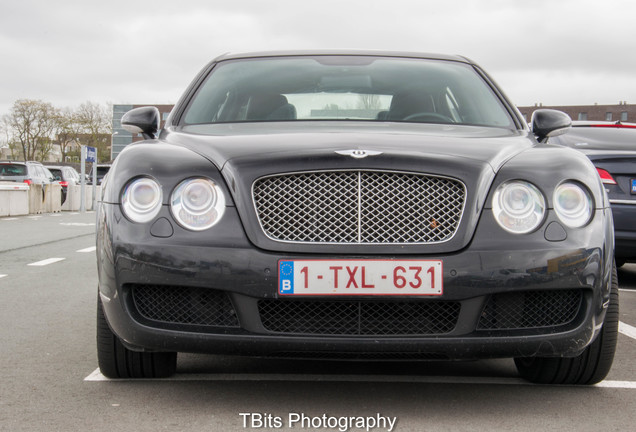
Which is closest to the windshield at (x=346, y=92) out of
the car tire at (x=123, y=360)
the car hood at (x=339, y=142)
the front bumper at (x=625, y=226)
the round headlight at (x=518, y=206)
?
the car hood at (x=339, y=142)

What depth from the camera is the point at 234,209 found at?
317 centimetres

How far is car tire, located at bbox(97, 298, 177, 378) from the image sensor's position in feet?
12.1

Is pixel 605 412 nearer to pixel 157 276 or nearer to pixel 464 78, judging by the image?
pixel 157 276

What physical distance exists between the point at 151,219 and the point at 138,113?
1355mm

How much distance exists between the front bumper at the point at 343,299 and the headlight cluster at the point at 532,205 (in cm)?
4

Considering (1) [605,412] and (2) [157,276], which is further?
(1) [605,412]

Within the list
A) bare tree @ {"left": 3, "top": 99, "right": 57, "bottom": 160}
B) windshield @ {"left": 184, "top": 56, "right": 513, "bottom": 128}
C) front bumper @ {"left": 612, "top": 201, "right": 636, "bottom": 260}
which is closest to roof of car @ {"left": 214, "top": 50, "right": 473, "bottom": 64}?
windshield @ {"left": 184, "top": 56, "right": 513, "bottom": 128}

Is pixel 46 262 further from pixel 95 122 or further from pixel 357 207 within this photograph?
pixel 95 122

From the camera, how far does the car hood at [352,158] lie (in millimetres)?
3146

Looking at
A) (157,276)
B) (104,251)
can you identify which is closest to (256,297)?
(157,276)

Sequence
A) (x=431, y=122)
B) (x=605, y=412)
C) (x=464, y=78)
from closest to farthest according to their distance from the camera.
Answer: (x=605, y=412)
(x=431, y=122)
(x=464, y=78)

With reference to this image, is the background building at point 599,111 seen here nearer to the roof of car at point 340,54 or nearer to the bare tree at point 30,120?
the bare tree at point 30,120

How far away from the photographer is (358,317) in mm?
3146

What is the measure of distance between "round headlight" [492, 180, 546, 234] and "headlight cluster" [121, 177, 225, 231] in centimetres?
103
